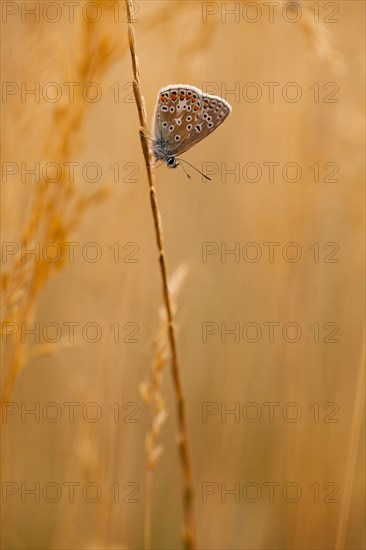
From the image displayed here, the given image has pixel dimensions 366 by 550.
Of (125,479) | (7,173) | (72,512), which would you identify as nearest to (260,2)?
(7,173)

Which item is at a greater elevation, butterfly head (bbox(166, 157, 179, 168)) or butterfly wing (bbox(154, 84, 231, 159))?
butterfly wing (bbox(154, 84, 231, 159))

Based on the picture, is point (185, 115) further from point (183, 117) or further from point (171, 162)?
point (171, 162)

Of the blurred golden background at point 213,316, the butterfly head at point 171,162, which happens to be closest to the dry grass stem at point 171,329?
the blurred golden background at point 213,316

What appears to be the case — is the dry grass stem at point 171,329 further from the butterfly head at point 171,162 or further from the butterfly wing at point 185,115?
the butterfly head at point 171,162

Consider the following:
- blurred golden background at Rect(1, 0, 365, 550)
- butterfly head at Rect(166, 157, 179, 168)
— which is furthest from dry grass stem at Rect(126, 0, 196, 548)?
butterfly head at Rect(166, 157, 179, 168)

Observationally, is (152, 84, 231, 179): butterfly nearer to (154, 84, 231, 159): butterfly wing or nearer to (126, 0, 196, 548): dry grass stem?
(154, 84, 231, 159): butterfly wing

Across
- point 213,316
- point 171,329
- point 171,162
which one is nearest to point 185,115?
point 171,162
